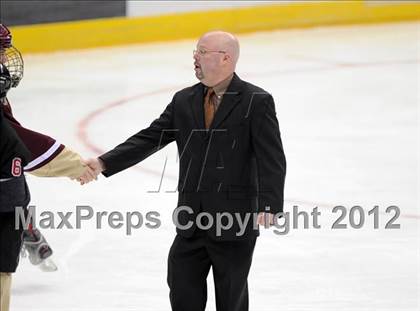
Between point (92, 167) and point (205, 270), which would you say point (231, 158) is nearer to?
point (205, 270)

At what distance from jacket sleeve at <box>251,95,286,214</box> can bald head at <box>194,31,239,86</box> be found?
20 centimetres

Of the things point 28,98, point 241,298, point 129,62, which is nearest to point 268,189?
point 241,298

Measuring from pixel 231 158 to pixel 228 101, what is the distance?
23 centimetres

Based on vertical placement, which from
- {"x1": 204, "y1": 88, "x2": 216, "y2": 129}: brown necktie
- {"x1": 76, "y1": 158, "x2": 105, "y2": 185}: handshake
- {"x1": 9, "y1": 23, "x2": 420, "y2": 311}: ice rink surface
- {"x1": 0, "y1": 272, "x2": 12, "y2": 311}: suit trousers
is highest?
{"x1": 204, "y1": 88, "x2": 216, "y2": 129}: brown necktie

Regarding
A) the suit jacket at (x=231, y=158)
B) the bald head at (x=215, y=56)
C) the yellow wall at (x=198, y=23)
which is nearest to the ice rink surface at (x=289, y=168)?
the yellow wall at (x=198, y=23)

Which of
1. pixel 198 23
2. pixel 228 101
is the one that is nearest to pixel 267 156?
pixel 228 101

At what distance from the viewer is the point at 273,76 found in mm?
12711

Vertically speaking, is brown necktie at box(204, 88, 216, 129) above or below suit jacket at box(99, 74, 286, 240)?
above

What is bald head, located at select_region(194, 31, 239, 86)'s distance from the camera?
458 centimetres

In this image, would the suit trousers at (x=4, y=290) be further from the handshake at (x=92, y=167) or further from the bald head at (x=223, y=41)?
the bald head at (x=223, y=41)

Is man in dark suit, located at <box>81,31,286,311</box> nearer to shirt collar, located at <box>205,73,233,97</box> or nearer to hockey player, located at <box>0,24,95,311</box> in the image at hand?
shirt collar, located at <box>205,73,233,97</box>

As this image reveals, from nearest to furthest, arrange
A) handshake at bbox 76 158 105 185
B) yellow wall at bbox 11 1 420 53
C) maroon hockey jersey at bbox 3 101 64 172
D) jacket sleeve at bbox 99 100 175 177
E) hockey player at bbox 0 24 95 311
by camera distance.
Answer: hockey player at bbox 0 24 95 311
maroon hockey jersey at bbox 3 101 64 172
jacket sleeve at bbox 99 100 175 177
handshake at bbox 76 158 105 185
yellow wall at bbox 11 1 420 53

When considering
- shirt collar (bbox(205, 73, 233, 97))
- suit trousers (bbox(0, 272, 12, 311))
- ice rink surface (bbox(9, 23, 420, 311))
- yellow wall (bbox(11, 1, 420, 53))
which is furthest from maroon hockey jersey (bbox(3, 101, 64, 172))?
yellow wall (bbox(11, 1, 420, 53))

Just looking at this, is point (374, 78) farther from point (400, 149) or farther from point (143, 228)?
point (143, 228)
